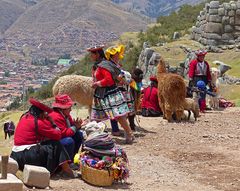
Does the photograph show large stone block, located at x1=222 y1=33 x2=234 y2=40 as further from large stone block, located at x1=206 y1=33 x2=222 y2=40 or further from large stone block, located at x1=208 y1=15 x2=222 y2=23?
large stone block, located at x1=208 y1=15 x2=222 y2=23

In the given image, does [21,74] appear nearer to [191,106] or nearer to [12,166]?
[191,106]

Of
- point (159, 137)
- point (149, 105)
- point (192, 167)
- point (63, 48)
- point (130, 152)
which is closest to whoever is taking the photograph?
point (192, 167)

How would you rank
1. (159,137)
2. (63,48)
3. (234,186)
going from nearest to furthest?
(234,186)
(159,137)
(63,48)

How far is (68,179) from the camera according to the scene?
7.97m

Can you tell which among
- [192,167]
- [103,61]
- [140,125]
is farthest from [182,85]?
[192,167]

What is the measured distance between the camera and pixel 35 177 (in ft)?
24.2

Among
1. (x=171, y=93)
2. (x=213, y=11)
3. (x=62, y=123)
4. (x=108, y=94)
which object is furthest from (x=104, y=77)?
(x=213, y=11)

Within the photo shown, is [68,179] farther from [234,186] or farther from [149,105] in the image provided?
[149,105]

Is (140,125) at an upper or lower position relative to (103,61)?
lower

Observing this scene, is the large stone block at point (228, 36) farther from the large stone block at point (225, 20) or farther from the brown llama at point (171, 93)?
the brown llama at point (171, 93)

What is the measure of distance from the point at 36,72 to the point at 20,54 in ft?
170

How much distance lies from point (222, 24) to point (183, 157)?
1777 cm

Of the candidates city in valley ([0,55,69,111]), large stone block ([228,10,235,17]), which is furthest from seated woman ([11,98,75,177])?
city in valley ([0,55,69,111])

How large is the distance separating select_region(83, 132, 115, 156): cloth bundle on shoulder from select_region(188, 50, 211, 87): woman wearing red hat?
7021 millimetres
